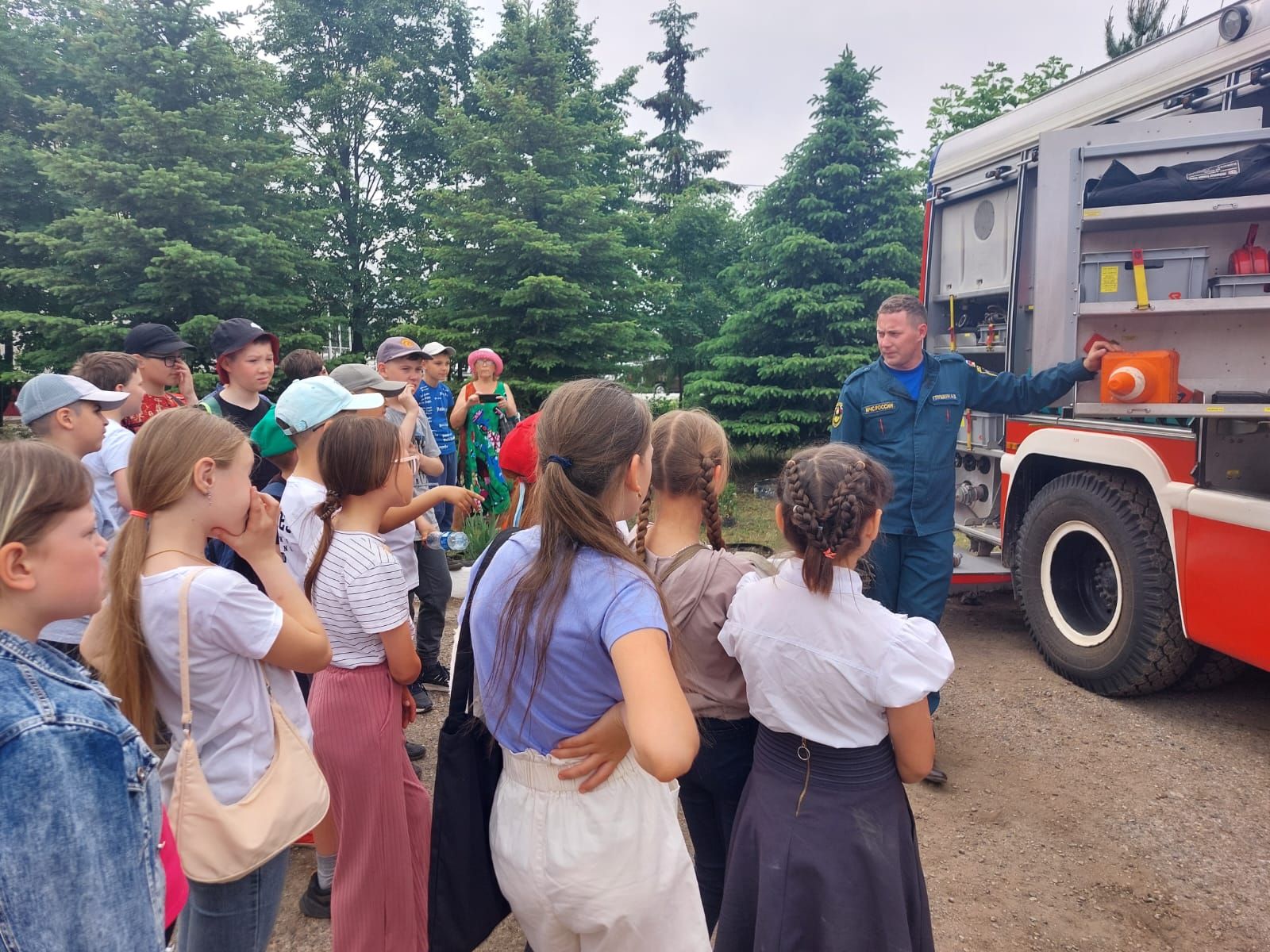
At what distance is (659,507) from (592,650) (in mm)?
815

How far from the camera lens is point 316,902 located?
282 centimetres

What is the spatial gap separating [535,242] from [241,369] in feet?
26.1

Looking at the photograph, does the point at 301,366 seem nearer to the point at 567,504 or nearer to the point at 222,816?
the point at 222,816

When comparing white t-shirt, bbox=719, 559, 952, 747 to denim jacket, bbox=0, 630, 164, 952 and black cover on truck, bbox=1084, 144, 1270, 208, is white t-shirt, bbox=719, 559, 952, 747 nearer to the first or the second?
denim jacket, bbox=0, 630, 164, 952

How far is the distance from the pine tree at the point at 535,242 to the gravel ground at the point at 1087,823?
8171 millimetres

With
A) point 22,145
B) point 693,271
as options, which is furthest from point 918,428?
point 22,145

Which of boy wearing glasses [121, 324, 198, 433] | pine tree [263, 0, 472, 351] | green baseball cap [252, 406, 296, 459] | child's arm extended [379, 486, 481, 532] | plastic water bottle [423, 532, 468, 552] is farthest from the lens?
pine tree [263, 0, 472, 351]

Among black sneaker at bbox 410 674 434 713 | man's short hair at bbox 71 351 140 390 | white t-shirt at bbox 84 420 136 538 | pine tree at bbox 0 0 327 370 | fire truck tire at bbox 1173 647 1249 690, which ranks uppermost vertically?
pine tree at bbox 0 0 327 370

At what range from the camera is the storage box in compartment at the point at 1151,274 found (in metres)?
3.78

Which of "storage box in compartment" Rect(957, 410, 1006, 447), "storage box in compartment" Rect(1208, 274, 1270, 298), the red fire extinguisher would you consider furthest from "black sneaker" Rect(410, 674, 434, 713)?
the red fire extinguisher

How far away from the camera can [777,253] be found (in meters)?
11.9

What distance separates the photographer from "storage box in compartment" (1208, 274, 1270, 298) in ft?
12.1

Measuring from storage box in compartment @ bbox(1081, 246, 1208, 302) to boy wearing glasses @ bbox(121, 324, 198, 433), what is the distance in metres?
4.59

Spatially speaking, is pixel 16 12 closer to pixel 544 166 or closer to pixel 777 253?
pixel 544 166
